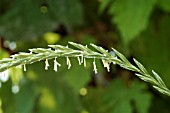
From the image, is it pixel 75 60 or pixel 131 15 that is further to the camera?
pixel 75 60

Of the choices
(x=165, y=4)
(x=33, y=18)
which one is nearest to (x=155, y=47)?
(x=165, y=4)

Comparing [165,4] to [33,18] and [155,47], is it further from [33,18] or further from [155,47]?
[33,18]

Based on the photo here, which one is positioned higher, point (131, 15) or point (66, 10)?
point (66, 10)

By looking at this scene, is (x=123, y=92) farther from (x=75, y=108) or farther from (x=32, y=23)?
(x=32, y=23)

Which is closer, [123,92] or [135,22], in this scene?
[135,22]

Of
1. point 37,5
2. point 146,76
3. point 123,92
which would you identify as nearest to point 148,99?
point 123,92

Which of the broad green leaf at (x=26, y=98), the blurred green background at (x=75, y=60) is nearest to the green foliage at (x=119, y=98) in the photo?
the blurred green background at (x=75, y=60)
